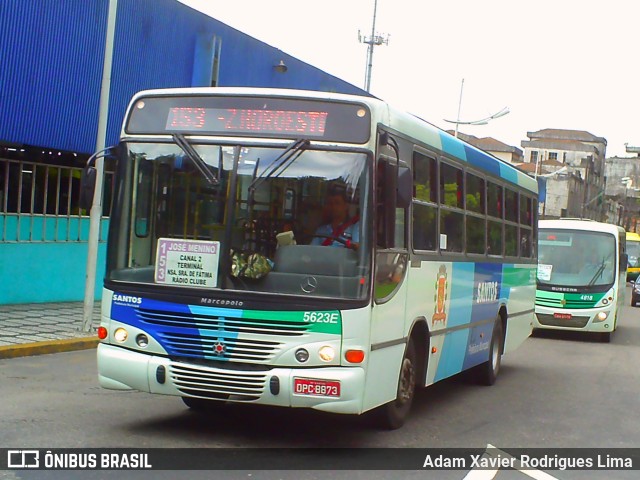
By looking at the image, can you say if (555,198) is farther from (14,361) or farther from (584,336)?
(14,361)

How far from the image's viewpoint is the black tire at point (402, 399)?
330 inches

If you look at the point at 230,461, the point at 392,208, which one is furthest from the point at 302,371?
the point at 392,208

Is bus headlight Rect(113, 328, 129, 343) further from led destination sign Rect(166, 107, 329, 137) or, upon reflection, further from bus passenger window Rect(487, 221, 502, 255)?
bus passenger window Rect(487, 221, 502, 255)

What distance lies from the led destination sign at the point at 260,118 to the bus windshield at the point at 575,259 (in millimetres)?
14596

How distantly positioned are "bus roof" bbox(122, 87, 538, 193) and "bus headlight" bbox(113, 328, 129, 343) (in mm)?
1874

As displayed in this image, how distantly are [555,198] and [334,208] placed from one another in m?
95.3

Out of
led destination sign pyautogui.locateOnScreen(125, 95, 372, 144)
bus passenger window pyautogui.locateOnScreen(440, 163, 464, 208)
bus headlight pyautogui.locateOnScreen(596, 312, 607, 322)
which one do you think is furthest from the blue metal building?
bus headlight pyautogui.locateOnScreen(596, 312, 607, 322)

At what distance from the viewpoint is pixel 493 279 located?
471 inches

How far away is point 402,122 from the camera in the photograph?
8.26 m

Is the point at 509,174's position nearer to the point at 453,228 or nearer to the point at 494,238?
the point at 494,238

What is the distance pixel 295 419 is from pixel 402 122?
2.95 metres

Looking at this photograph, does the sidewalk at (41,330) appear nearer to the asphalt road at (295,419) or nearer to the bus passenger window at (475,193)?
the asphalt road at (295,419)

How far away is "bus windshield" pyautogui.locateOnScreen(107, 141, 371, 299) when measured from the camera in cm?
724

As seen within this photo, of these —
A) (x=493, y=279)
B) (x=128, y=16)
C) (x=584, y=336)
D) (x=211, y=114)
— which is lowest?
(x=584, y=336)
